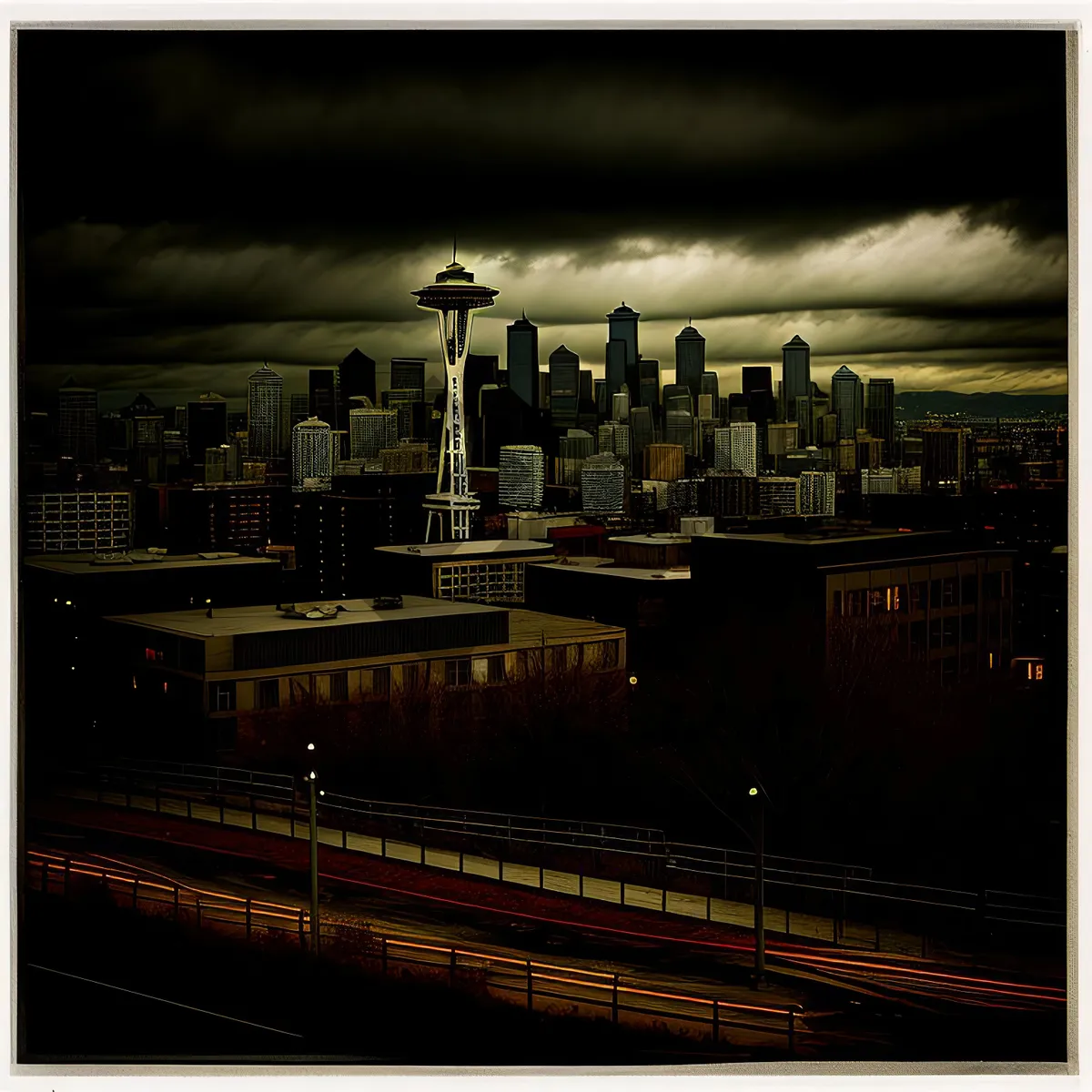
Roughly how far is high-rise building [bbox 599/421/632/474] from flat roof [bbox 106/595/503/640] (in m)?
0.62

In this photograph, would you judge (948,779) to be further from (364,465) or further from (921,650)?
(364,465)

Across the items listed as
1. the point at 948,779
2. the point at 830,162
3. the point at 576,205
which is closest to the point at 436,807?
the point at 948,779

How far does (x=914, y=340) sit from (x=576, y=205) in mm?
1136

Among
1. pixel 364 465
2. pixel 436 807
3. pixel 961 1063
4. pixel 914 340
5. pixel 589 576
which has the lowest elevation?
pixel 961 1063

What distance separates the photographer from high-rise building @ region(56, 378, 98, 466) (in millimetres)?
4199

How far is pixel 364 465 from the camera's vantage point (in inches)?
176

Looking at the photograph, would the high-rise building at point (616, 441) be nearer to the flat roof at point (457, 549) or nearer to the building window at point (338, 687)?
the flat roof at point (457, 549)

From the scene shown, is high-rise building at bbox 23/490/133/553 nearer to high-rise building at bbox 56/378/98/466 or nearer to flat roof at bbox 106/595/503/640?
high-rise building at bbox 56/378/98/466

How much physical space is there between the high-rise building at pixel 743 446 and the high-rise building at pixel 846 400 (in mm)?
261

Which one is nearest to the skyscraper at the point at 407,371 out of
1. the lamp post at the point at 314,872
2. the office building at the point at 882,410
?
the lamp post at the point at 314,872

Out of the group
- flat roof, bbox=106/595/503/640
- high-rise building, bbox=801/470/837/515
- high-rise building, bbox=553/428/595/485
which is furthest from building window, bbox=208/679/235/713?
high-rise building, bbox=801/470/837/515

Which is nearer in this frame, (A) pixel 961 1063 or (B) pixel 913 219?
(A) pixel 961 1063

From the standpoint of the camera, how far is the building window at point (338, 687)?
14.1 feet

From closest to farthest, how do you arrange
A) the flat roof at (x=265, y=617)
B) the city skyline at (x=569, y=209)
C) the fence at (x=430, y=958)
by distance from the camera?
the fence at (x=430, y=958), the city skyline at (x=569, y=209), the flat roof at (x=265, y=617)
